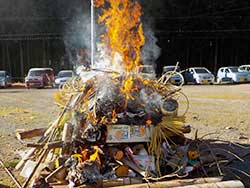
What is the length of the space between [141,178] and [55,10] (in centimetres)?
3929

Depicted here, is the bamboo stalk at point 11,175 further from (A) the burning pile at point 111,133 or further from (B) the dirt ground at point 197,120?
(A) the burning pile at point 111,133

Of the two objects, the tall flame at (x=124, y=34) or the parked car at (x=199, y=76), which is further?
the parked car at (x=199, y=76)

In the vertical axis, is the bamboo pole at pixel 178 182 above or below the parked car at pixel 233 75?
below

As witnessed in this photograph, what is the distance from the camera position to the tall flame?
7703mm

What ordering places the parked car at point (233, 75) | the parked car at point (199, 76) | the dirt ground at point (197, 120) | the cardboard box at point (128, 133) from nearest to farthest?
the cardboard box at point (128, 133), the dirt ground at point (197, 120), the parked car at point (199, 76), the parked car at point (233, 75)

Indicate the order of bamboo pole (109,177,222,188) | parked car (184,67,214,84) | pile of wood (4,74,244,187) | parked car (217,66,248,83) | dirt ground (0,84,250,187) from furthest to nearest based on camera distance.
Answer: parked car (217,66,248,83), parked car (184,67,214,84), dirt ground (0,84,250,187), pile of wood (4,74,244,187), bamboo pole (109,177,222,188)

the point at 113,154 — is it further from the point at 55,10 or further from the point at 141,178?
the point at 55,10

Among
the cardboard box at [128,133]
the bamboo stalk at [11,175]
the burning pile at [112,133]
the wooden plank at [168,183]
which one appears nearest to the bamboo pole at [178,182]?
the wooden plank at [168,183]

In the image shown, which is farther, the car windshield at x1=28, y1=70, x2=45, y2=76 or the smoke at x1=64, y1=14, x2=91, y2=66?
the smoke at x1=64, y1=14, x2=91, y2=66

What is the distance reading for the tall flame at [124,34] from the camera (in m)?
7.70

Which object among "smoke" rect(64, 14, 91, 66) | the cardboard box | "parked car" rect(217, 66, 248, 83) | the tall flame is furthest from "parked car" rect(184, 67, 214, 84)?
the cardboard box

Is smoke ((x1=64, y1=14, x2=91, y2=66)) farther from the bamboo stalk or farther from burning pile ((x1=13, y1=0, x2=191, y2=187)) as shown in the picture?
burning pile ((x1=13, y1=0, x2=191, y2=187))

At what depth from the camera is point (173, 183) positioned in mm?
5992

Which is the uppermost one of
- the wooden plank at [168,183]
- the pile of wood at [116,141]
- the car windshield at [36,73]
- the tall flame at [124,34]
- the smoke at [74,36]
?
the smoke at [74,36]
